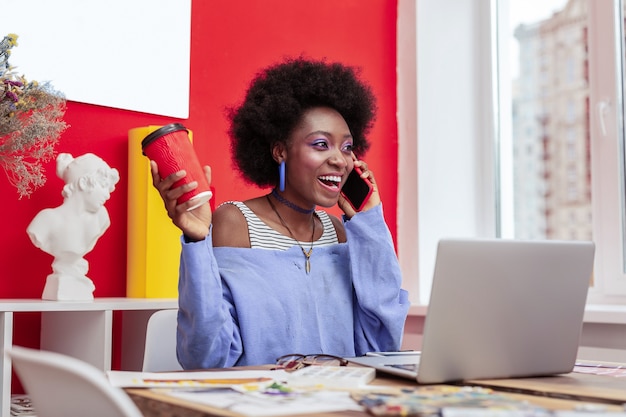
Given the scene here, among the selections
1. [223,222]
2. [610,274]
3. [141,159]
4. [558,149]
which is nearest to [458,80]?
[558,149]

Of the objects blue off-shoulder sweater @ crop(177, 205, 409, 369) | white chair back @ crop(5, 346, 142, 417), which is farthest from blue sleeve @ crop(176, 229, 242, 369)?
white chair back @ crop(5, 346, 142, 417)

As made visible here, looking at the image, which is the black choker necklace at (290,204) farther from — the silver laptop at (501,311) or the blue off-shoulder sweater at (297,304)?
the silver laptop at (501,311)

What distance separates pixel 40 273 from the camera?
7.41 ft

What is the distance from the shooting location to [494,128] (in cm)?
333

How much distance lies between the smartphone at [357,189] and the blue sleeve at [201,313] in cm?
49

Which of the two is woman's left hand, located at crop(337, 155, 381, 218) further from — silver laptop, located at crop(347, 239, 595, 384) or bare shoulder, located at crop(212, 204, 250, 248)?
silver laptop, located at crop(347, 239, 595, 384)

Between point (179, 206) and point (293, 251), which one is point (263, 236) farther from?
point (179, 206)

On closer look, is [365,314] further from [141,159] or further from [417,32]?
[417,32]

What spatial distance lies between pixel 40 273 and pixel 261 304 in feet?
2.71

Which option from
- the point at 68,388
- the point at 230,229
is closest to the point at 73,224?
the point at 230,229

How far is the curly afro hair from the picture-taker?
200 cm

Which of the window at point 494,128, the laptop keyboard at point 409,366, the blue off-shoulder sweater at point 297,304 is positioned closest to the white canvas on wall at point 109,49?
the blue off-shoulder sweater at point 297,304

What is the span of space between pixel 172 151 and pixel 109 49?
1180 millimetres

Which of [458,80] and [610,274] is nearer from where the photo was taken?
[610,274]
